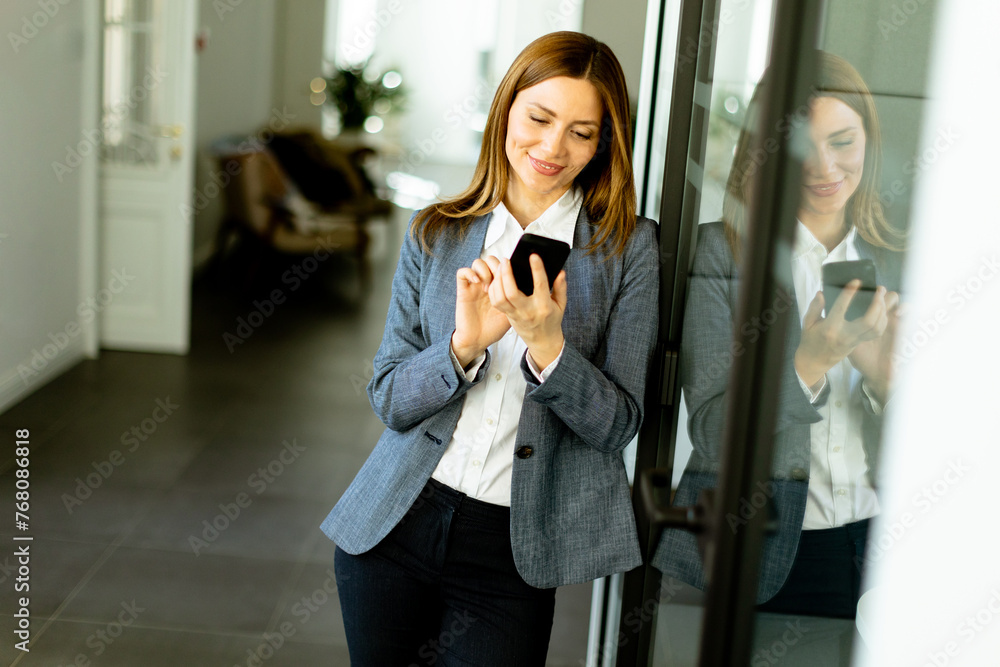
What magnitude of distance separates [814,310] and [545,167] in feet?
1.88

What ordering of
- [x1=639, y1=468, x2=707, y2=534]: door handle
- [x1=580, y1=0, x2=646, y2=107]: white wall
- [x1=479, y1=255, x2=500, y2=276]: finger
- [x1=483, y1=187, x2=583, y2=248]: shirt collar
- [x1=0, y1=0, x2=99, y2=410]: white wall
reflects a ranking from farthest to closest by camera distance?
[x1=0, y1=0, x2=99, y2=410]: white wall → [x1=580, y1=0, x2=646, y2=107]: white wall → [x1=483, y1=187, x2=583, y2=248]: shirt collar → [x1=479, y1=255, x2=500, y2=276]: finger → [x1=639, y1=468, x2=707, y2=534]: door handle

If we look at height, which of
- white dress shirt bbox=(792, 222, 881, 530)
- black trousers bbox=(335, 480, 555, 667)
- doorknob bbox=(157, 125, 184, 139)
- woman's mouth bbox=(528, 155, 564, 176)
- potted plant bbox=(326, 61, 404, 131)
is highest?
potted plant bbox=(326, 61, 404, 131)

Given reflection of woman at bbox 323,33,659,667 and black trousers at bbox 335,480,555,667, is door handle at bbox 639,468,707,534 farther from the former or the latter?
black trousers at bbox 335,480,555,667

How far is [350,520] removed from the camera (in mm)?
1513

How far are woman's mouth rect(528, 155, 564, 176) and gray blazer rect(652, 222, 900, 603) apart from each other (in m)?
0.26

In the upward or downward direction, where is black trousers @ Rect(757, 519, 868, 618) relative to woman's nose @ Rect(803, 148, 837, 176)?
downward

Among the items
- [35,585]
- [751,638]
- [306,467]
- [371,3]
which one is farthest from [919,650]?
[371,3]

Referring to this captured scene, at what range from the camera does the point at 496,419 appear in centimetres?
145

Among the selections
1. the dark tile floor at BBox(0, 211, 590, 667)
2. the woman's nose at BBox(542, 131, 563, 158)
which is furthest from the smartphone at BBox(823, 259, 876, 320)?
the dark tile floor at BBox(0, 211, 590, 667)

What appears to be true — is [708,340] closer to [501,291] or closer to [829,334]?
[501,291]

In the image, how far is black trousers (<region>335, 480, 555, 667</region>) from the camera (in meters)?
1.44

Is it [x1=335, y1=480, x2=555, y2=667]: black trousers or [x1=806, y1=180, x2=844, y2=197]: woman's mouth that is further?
[x1=335, y1=480, x2=555, y2=667]: black trousers

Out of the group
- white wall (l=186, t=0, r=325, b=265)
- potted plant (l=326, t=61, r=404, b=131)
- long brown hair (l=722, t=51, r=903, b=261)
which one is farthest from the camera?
potted plant (l=326, t=61, r=404, b=131)

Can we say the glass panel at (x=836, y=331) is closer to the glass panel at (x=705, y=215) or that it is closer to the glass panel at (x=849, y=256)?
the glass panel at (x=849, y=256)
